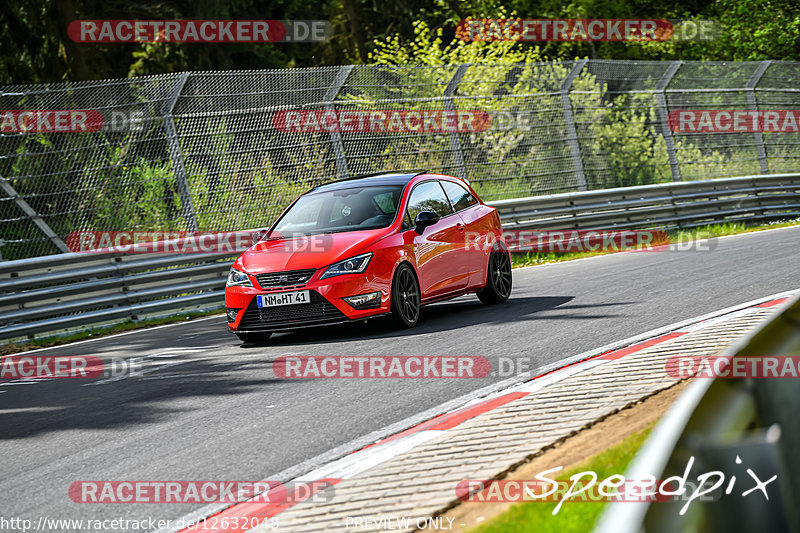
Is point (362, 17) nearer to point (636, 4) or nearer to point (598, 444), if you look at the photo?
point (636, 4)

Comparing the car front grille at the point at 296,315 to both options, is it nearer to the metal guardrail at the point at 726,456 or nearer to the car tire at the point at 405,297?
the car tire at the point at 405,297

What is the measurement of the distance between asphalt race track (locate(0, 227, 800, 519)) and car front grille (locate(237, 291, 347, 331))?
23 centimetres

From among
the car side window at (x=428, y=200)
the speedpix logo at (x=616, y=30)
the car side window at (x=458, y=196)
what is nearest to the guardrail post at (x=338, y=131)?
the car side window at (x=458, y=196)

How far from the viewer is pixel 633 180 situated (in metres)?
21.7

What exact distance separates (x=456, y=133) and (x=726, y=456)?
17.8 m

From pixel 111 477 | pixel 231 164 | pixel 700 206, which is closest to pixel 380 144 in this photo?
pixel 231 164

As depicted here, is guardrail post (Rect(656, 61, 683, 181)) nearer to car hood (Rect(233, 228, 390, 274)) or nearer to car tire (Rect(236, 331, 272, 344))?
car hood (Rect(233, 228, 390, 274))

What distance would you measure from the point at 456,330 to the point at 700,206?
1218cm

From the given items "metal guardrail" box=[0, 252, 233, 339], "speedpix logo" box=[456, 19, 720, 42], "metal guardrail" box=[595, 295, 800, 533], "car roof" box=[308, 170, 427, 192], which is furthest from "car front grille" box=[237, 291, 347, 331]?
"speedpix logo" box=[456, 19, 720, 42]

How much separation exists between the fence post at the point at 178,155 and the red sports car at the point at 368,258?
4516mm

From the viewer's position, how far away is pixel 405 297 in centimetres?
1032

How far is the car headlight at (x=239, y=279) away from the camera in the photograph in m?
10.1

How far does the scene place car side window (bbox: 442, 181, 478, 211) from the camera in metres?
11.9

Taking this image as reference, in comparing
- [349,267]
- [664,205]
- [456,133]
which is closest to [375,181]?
[349,267]
